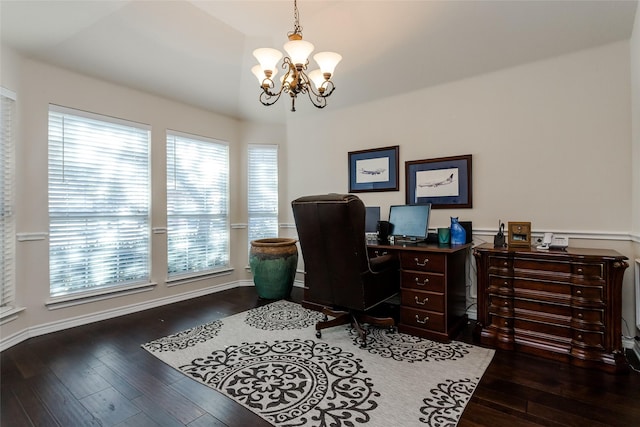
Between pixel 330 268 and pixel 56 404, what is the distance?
1909 mm

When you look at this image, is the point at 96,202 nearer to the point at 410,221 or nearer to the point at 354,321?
the point at 354,321

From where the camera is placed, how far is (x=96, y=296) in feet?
10.3

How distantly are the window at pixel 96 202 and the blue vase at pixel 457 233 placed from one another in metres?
3.45

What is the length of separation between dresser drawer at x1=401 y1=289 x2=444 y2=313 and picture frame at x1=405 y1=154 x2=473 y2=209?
1099 millimetres

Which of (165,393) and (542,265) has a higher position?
(542,265)

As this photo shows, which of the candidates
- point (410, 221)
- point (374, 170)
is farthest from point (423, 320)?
point (374, 170)

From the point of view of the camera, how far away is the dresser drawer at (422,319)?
258 cm

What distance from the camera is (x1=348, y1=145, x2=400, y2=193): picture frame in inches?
143

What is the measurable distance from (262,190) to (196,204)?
991 mm

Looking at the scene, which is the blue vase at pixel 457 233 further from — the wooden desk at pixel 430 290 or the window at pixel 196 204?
the window at pixel 196 204

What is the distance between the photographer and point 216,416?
1638 millimetres

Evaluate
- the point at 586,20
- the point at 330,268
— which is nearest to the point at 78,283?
the point at 330,268

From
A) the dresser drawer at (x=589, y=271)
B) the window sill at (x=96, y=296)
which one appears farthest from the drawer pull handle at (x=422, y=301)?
the window sill at (x=96, y=296)

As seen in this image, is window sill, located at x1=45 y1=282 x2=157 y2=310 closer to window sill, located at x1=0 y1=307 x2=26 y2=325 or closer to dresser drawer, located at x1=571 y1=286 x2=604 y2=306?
window sill, located at x1=0 y1=307 x2=26 y2=325
